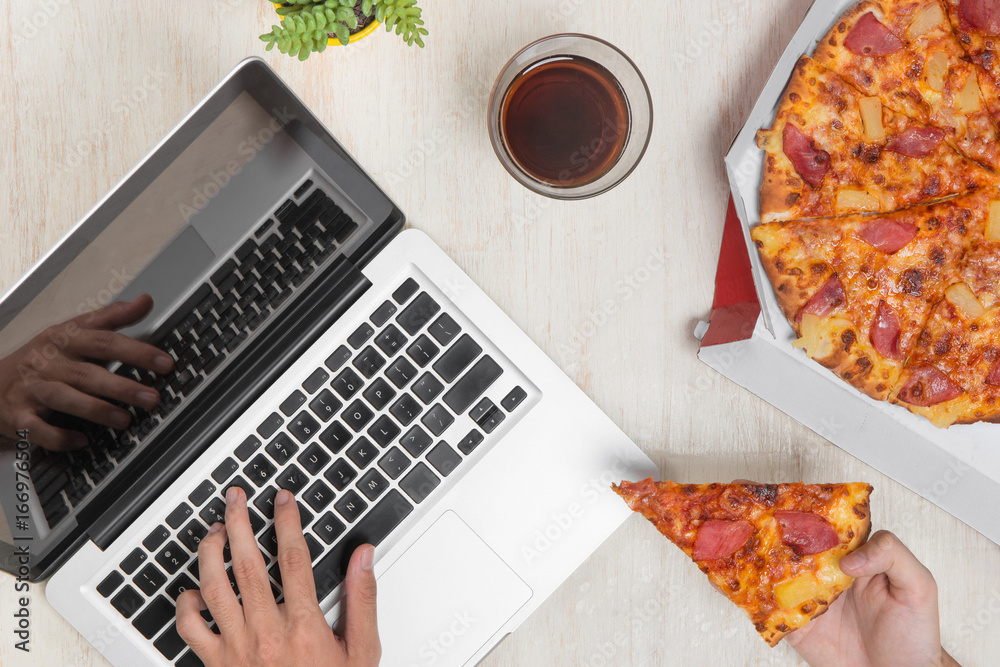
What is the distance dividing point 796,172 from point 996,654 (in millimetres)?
856

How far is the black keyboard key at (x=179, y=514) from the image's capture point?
36.2 inches

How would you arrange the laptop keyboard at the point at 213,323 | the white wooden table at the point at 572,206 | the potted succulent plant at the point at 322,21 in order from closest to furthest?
the potted succulent plant at the point at 322,21 < the laptop keyboard at the point at 213,323 < the white wooden table at the point at 572,206

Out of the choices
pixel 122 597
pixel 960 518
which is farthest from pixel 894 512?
pixel 122 597

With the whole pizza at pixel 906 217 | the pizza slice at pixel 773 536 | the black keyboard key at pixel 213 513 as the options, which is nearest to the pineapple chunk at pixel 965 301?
the whole pizza at pixel 906 217

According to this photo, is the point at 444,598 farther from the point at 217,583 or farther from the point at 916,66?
the point at 916,66

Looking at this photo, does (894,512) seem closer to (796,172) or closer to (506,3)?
(796,172)

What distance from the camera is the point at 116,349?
834 mm

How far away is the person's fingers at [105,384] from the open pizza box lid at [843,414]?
80 centimetres

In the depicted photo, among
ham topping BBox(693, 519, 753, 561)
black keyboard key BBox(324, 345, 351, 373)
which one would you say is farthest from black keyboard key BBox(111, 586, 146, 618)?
ham topping BBox(693, 519, 753, 561)

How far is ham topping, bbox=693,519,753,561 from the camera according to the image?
96 centimetres

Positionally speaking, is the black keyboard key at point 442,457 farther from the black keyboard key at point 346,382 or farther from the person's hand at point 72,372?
the person's hand at point 72,372

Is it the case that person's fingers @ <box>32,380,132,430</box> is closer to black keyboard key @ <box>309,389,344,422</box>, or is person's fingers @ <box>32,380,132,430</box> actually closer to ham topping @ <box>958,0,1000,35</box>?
black keyboard key @ <box>309,389,344,422</box>

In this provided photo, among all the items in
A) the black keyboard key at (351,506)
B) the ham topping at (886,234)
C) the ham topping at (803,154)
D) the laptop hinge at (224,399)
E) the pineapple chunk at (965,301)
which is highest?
the laptop hinge at (224,399)

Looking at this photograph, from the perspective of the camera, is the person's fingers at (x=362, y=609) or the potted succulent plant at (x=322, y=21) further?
the person's fingers at (x=362, y=609)
